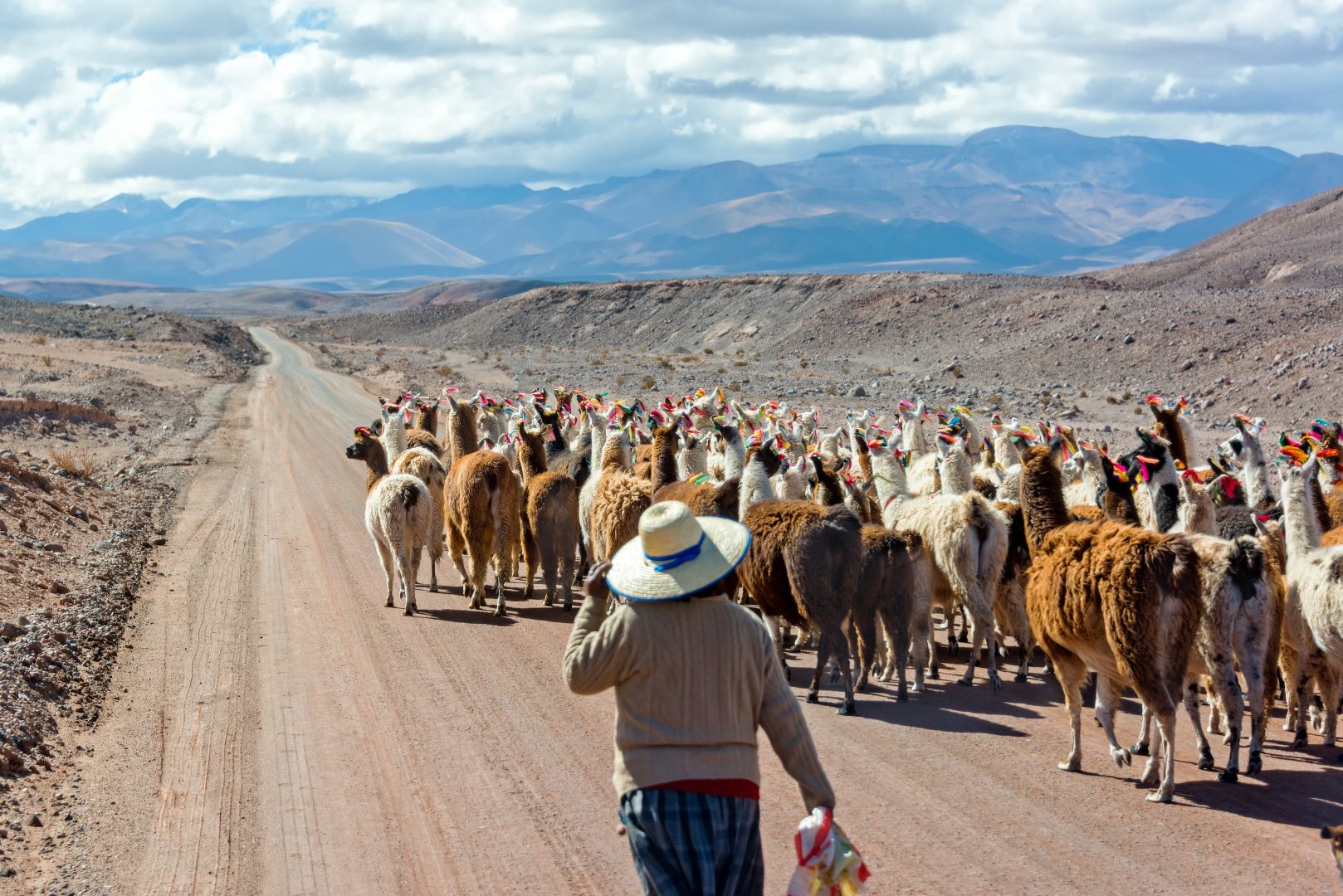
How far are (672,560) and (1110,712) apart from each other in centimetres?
462

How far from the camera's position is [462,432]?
1670cm

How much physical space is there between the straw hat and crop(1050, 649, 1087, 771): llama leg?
4.31 meters

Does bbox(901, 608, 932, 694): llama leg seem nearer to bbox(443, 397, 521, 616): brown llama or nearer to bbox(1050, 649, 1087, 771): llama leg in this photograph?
bbox(1050, 649, 1087, 771): llama leg

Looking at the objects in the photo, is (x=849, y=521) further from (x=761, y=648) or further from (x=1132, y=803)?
(x=761, y=648)

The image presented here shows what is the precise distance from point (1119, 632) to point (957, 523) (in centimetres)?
290

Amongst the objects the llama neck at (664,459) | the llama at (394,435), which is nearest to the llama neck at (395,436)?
the llama at (394,435)

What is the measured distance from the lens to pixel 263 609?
12211 mm

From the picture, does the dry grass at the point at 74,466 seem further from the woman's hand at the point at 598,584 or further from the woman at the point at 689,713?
the woman at the point at 689,713

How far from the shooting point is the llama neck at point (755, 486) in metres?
10.4

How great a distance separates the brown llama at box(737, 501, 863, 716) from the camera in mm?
9031

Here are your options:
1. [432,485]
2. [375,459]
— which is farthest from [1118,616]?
[375,459]

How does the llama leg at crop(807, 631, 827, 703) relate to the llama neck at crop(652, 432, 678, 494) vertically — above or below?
below

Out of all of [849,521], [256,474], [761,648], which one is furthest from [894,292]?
[761,648]

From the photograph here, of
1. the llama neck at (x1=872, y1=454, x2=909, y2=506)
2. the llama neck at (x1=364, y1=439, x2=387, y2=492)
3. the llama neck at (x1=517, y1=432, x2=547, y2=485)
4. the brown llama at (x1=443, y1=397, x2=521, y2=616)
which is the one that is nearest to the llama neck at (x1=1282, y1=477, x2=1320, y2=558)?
the llama neck at (x1=872, y1=454, x2=909, y2=506)
